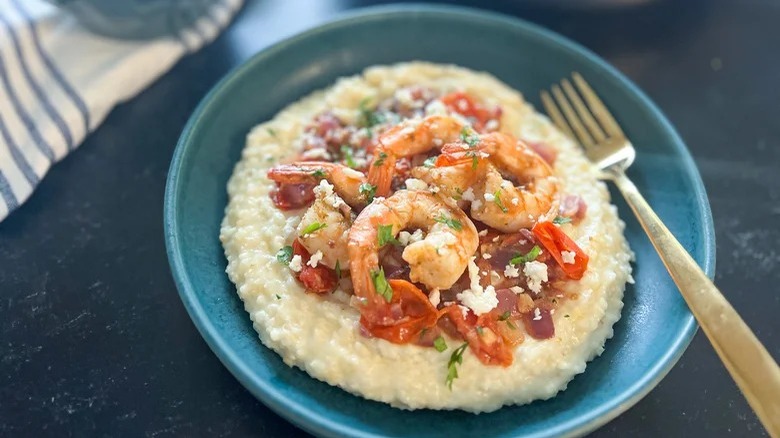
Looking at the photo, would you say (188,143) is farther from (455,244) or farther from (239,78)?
→ (455,244)

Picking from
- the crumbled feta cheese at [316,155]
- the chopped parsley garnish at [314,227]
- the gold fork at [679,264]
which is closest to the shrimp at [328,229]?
the chopped parsley garnish at [314,227]

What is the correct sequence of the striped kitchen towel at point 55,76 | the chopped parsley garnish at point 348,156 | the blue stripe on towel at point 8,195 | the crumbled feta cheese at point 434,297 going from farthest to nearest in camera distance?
the striped kitchen towel at point 55,76 < the blue stripe on towel at point 8,195 < the chopped parsley garnish at point 348,156 < the crumbled feta cheese at point 434,297

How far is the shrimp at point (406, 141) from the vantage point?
9.25 ft

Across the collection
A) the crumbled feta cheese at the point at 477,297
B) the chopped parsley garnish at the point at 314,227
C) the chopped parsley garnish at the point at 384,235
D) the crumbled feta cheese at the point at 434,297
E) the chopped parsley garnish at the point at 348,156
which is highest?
the chopped parsley garnish at the point at 314,227

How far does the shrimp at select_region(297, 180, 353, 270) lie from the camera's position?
8.59 feet

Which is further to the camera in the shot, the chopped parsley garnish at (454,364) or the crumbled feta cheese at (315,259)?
the crumbled feta cheese at (315,259)

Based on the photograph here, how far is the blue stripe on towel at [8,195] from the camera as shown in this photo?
124 inches

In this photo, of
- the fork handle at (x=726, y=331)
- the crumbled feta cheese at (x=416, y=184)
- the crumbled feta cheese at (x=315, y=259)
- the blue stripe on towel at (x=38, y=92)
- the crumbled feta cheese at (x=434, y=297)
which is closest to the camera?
the fork handle at (x=726, y=331)

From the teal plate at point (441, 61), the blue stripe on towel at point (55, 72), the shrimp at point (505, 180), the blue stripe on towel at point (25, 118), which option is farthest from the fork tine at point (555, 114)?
the blue stripe on towel at point (25, 118)

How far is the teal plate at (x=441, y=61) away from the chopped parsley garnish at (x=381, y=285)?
0.37 metres

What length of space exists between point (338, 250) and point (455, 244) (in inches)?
17.3

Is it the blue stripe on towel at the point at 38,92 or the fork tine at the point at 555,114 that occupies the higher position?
the blue stripe on towel at the point at 38,92

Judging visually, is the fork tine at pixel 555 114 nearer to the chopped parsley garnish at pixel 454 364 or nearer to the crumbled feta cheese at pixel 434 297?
the crumbled feta cheese at pixel 434 297

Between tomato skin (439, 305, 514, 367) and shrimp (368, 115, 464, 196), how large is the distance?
586mm
